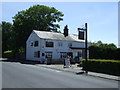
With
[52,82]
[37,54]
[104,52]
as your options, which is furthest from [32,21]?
[52,82]

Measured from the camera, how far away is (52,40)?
38625mm

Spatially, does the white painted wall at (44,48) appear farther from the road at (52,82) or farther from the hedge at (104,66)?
the road at (52,82)

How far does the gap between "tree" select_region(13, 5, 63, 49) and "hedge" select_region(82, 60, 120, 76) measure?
30.7 metres

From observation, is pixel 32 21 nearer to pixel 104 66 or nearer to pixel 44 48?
pixel 44 48

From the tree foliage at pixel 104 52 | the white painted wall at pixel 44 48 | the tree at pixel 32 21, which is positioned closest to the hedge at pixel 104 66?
the tree foliage at pixel 104 52

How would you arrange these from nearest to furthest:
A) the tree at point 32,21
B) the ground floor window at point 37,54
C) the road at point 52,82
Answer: the road at point 52,82
the ground floor window at point 37,54
the tree at point 32,21

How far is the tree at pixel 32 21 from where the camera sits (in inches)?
1864

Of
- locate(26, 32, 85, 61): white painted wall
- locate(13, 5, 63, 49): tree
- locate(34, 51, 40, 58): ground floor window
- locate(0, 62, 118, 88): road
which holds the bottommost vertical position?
locate(0, 62, 118, 88): road

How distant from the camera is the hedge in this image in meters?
16.0

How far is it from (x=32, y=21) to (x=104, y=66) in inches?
1329

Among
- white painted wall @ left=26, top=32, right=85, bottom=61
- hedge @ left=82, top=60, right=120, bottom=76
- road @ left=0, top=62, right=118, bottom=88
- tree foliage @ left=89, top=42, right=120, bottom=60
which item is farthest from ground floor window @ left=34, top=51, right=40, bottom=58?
road @ left=0, top=62, right=118, bottom=88

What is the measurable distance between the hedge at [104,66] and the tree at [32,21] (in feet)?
101

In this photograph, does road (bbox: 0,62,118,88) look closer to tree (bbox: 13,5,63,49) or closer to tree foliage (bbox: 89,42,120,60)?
tree foliage (bbox: 89,42,120,60)

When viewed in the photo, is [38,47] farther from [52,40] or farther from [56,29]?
[56,29]
